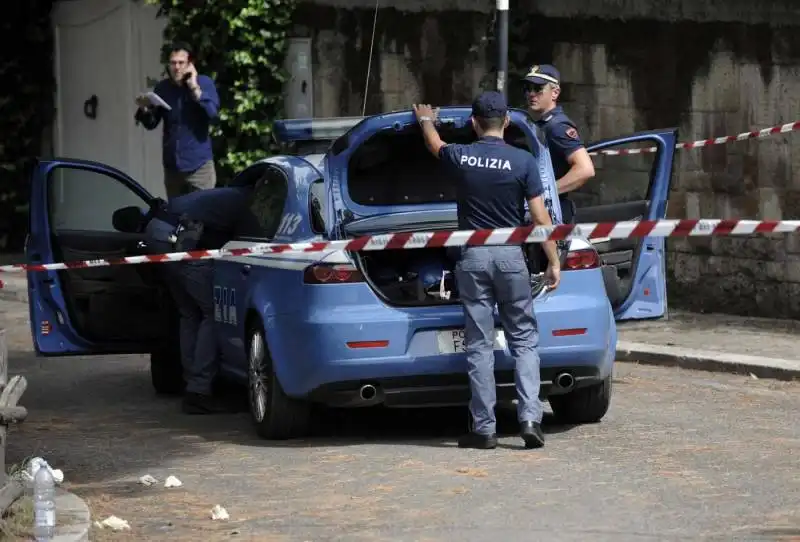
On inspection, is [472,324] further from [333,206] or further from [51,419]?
[51,419]

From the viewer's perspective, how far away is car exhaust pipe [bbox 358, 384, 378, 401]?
30.2 ft

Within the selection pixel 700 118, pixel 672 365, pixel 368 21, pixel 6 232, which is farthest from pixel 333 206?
pixel 6 232

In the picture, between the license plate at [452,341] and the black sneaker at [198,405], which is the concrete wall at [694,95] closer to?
the black sneaker at [198,405]

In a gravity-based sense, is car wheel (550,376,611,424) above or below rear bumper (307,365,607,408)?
below

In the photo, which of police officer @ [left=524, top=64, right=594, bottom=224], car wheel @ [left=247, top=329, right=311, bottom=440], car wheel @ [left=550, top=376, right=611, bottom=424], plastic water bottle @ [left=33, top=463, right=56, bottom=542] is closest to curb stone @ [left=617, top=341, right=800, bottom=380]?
police officer @ [left=524, top=64, right=594, bottom=224]

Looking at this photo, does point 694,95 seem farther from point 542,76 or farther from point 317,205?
point 317,205

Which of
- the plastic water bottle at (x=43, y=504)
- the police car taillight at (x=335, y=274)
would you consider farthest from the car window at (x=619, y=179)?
the plastic water bottle at (x=43, y=504)

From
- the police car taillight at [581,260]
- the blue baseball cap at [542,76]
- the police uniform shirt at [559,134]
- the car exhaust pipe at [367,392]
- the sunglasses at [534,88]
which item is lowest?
the car exhaust pipe at [367,392]

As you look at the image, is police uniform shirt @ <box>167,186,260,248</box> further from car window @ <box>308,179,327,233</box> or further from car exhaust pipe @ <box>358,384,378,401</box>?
car exhaust pipe @ <box>358,384,378,401</box>

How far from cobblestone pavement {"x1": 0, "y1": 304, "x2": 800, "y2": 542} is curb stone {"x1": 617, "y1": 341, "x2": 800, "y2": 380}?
18 cm

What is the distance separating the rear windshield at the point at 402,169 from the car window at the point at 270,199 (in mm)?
412

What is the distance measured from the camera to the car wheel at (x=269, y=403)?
9523 mm

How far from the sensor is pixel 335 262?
920cm

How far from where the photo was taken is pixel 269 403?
9.59 metres
